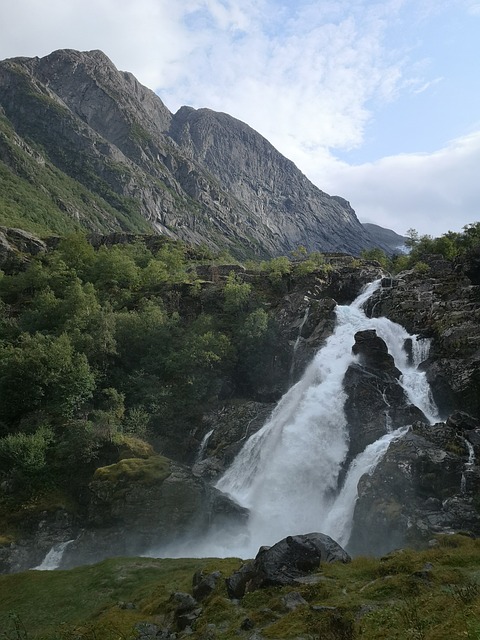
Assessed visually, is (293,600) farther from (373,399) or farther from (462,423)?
(373,399)

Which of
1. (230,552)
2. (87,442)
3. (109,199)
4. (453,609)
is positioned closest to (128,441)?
(87,442)

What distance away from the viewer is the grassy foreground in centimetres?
1051

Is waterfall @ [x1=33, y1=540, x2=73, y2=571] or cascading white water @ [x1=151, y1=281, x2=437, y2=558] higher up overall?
cascading white water @ [x1=151, y1=281, x2=437, y2=558]

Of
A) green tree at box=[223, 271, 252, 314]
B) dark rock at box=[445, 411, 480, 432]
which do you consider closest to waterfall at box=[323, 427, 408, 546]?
dark rock at box=[445, 411, 480, 432]

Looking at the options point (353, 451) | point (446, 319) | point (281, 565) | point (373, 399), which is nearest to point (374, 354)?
point (373, 399)

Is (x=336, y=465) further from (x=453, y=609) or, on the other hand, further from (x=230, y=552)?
(x=453, y=609)

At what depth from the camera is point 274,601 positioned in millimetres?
14023

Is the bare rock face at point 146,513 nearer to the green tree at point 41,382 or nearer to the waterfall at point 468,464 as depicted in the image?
the green tree at point 41,382

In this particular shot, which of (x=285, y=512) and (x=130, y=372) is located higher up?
(x=130, y=372)

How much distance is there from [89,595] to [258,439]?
20.8 m

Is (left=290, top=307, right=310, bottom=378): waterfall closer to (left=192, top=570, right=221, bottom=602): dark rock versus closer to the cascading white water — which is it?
the cascading white water

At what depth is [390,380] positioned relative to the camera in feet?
131

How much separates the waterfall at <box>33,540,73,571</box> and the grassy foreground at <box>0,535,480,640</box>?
442 centimetres

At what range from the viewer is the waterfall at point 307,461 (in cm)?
3077
